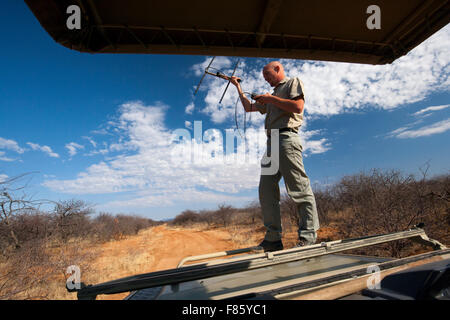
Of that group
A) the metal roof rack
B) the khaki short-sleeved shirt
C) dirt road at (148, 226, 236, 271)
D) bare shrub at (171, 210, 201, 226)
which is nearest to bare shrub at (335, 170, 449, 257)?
the metal roof rack

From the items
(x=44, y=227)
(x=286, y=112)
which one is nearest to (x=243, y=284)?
(x=286, y=112)

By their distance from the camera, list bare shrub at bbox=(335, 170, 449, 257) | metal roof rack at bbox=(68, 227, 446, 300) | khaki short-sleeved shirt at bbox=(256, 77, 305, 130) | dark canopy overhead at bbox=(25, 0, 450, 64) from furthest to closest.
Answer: bare shrub at bbox=(335, 170, 449, 257)
khaki short-sleeved shirt at bbox=(256, 77, 305, 130)
dark canopy overhead at bbox=(25, 0, 450, 64)
metal roof rack at bbox=(68, 227, 446, 300)

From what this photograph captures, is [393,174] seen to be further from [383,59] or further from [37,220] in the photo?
[37,220]

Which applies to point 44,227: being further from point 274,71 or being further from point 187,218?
point 187,218

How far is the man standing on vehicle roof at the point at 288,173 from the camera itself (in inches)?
91.1

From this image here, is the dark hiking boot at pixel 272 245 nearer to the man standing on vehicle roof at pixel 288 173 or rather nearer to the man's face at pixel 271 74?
the man standing on vehicle roof at pixel 288 173

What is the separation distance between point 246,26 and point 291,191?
185cm

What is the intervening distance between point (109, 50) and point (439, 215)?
882 centimetres

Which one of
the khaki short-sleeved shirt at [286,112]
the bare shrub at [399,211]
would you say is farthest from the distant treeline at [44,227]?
the bare shrub at [399,211]

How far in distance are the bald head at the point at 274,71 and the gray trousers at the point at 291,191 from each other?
2.51 ft

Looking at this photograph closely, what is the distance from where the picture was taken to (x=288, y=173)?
239 cm

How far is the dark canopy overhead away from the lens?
2055 millimetres

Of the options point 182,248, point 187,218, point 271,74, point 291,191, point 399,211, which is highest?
point 271,74

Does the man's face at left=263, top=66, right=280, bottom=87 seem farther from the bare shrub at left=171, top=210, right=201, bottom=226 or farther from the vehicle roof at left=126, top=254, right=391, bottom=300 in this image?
the bare shrub at left=171, top=210, right=201, bottom=226
